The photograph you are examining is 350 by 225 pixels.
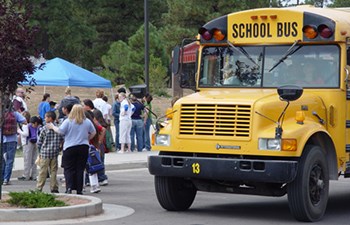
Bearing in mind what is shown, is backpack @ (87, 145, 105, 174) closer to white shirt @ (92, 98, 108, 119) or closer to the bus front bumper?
the bus front bumper

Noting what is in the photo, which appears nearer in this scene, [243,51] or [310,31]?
[310,31]

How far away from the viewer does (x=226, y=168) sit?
12383 millimetres

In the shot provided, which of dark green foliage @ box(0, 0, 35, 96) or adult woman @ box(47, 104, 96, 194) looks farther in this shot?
adult woman @ box(47, 104, 96, 194)

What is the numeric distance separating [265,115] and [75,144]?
3690mm

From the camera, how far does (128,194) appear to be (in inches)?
652

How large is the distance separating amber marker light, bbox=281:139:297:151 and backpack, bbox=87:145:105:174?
5.13m

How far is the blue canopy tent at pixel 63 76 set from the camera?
2741cm

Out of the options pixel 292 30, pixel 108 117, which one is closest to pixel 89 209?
pixel 292 30

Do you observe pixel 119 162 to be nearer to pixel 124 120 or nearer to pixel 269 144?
pixel 124 120

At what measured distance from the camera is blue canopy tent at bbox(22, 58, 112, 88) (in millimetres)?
27406

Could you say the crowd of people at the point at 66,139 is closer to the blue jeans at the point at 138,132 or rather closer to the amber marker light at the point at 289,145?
the blue jeans at the point at 138,132

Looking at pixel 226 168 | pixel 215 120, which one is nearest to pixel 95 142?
pixel 215 120

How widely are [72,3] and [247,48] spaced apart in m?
53.9

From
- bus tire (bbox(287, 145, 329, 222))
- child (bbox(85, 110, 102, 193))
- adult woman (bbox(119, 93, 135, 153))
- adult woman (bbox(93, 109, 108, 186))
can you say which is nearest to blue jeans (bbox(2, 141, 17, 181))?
adult woman (bbox(93, 109, 108, 186))
